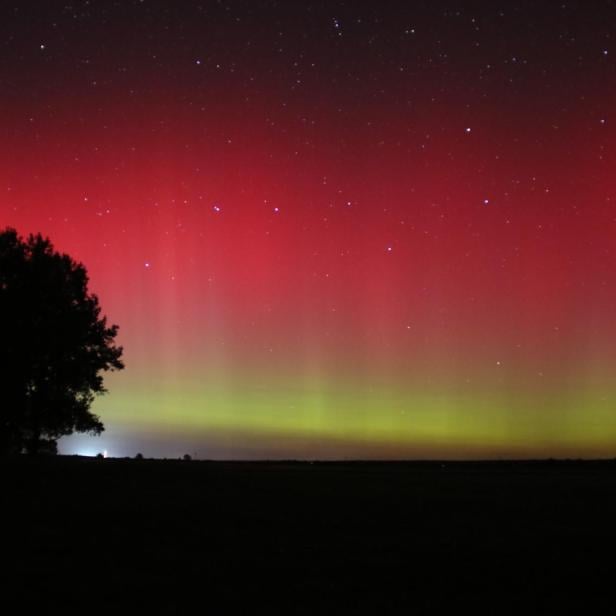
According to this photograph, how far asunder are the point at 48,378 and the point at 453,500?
71.4 feet

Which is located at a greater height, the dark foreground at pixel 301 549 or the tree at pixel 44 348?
the tree at pixel 44 348

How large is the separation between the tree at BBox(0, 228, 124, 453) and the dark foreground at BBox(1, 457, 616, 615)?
554 inches

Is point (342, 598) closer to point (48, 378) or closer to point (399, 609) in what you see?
point (399, 609)

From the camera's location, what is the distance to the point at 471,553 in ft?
34.6

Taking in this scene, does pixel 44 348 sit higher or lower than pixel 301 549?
higher

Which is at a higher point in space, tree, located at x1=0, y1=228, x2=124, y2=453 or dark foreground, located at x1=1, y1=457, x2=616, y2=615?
tree, located at x1=0, y1=228, x2=124, y2=453

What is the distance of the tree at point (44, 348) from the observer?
3216 centimetres

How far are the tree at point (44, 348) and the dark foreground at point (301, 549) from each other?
46.2ft

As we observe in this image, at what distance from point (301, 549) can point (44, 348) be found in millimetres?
24704

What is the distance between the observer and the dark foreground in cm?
805

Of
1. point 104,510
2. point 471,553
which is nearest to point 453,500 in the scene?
point 471,553

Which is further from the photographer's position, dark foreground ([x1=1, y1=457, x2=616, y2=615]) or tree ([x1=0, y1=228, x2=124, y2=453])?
tree ([x1=0, y1=228, x2=124, y2=453])

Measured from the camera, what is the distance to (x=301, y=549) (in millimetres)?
10633

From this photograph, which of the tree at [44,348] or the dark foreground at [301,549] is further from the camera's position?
the tree at [44,348]
